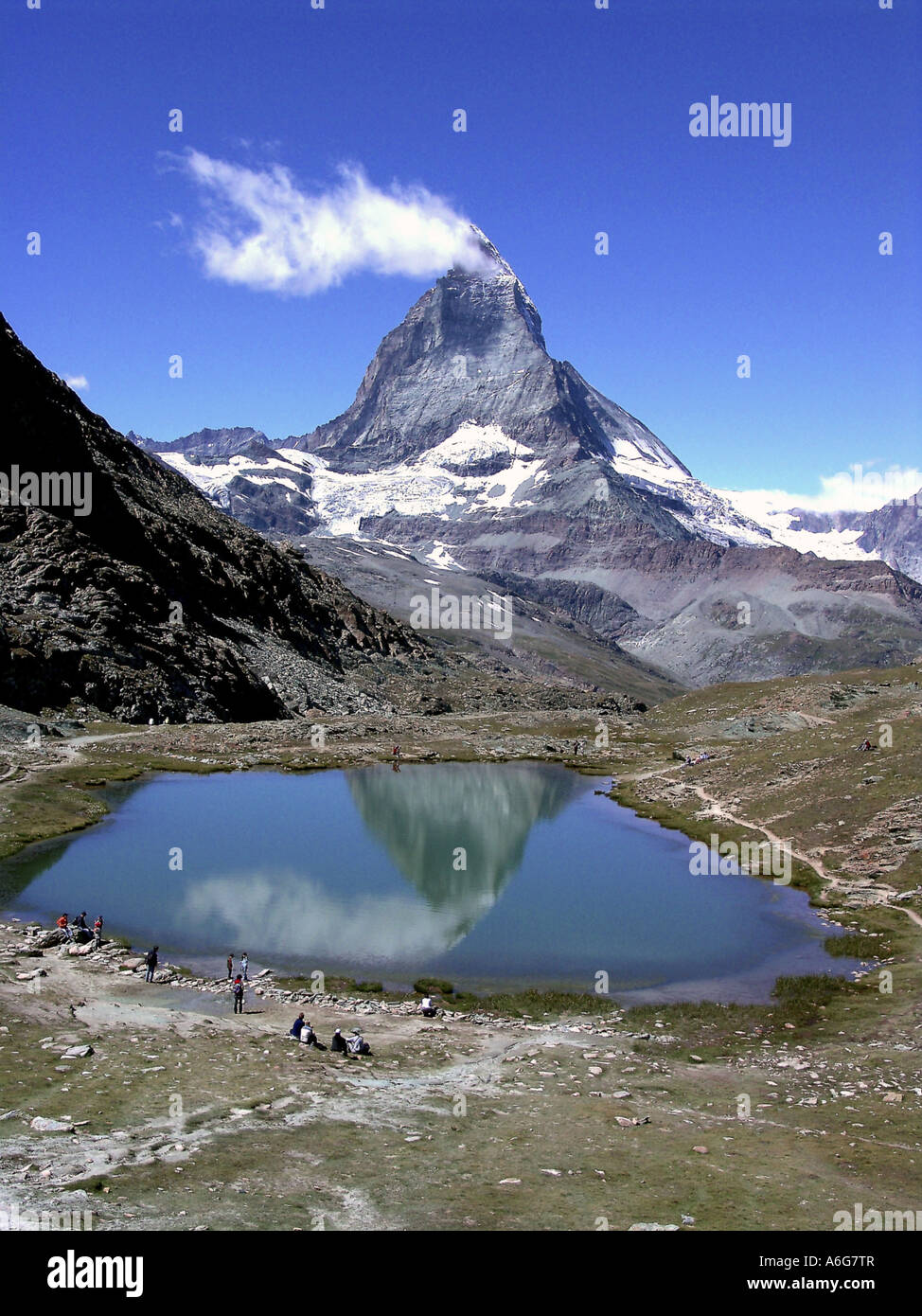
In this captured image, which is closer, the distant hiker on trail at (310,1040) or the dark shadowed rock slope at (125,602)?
the distant hiker on trail at (310,1040)

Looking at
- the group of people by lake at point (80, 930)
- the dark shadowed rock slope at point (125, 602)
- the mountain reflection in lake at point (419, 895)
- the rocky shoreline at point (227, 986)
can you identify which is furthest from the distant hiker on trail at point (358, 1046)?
the dark shadowed rock slope at point (125, 602)

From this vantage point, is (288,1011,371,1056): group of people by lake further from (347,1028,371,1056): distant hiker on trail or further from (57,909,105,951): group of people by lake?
(57,909,105,951): group of people by lake

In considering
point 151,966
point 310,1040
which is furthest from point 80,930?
point 310,1040

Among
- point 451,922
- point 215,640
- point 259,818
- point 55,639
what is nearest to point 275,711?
point 215,640

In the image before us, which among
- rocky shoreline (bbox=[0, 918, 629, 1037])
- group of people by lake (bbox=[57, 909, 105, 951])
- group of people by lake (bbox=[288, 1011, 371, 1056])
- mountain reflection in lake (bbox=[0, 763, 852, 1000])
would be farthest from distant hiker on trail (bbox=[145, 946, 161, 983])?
group of people by lake (bbox=[288, 1011, 371, 1056])

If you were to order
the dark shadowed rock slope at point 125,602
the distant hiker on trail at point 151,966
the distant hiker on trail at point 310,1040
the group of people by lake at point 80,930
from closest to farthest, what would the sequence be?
1. the distant hiker on trail at point 310,1040
2. the distant hiker on trail at point 151,966
3. the group of people by lake at point 80,930
4. the dark shadowed rock slope at point 125,602

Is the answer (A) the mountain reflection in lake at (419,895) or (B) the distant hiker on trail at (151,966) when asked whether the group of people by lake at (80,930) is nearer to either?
(A) the mountain reflection in lake at (419,895)

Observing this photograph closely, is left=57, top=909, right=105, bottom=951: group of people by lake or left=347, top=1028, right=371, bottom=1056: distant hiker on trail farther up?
left=57, top=909, right=105, bottom=951: group of people by lake

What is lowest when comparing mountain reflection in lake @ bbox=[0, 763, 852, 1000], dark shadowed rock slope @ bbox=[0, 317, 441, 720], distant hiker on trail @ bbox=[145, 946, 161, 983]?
mountain reflection in lake @ bbox=[0, 763, 852, 1000]
